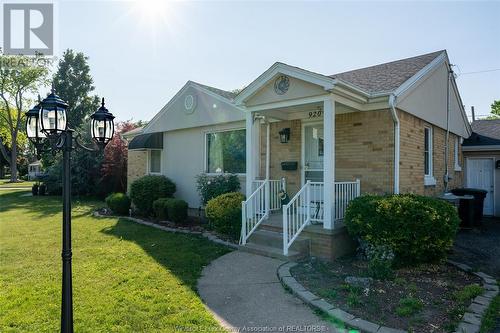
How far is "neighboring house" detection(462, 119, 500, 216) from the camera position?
13414 millimetres

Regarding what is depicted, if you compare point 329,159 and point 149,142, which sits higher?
point 149,142

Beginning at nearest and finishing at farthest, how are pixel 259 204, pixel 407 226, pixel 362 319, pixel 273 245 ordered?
pixel 362 319
pixel 407 226
pixel 273 245
pixel 259 204

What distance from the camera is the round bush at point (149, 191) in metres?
12.4

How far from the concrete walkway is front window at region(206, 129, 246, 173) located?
181 inches

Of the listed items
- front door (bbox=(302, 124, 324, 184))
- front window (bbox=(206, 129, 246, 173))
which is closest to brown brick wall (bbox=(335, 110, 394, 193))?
front door (bbox=(302, 124, 324, 184))

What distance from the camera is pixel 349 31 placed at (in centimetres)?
880

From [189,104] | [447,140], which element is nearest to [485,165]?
[447,140]

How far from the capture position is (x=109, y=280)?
547 centimetres

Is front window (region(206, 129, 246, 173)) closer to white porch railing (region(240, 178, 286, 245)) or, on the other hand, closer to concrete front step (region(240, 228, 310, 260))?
white porch railing (region(240, 178, 286, 245))

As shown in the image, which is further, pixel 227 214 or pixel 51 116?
pixel 227 214

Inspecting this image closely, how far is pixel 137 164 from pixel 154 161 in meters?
1.30

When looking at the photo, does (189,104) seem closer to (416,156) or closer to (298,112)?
(298,112)

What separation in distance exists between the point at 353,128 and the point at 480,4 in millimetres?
4839

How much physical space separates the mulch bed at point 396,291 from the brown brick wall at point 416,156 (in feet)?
7.74
